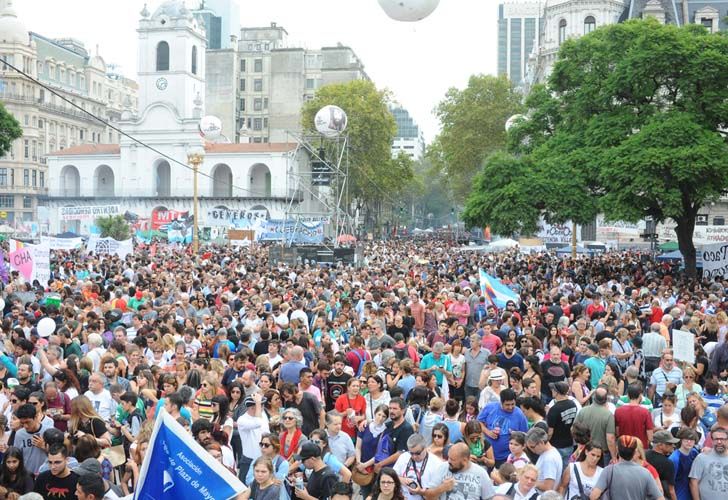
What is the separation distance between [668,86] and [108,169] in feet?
174

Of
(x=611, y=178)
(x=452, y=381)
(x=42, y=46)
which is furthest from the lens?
(x=42, y=46)

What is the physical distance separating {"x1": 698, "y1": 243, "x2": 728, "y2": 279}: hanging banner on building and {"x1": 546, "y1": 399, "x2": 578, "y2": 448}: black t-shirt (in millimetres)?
17007

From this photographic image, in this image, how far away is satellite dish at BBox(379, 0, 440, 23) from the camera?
11.1m

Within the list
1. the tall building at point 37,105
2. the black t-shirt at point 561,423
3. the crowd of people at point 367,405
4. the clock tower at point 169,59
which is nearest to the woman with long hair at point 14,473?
the crowd of people at point 367,405

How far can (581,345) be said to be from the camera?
10.6 metres

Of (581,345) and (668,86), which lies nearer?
(581,345)

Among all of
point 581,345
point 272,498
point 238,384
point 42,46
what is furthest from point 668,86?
point 42,46

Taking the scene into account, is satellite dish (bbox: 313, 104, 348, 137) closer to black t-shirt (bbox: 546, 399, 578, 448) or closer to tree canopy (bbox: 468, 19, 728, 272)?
tree canopy (bbox: 468, 19, 728, 272)

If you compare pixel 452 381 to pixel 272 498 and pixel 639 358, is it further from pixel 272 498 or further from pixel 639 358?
pixel 272 498

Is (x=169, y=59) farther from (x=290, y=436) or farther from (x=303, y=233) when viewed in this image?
(x=290, y=436)

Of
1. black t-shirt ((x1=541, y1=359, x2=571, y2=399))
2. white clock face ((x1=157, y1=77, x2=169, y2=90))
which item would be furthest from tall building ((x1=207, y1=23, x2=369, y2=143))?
black t-shirt ((x1=541, y1=359, x2=571, y2=399))

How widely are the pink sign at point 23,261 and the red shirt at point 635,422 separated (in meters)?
14.5

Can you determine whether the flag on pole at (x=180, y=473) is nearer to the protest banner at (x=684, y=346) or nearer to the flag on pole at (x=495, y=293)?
the protest banner at (x=684, y=346)

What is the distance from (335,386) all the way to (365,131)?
59001 mm
